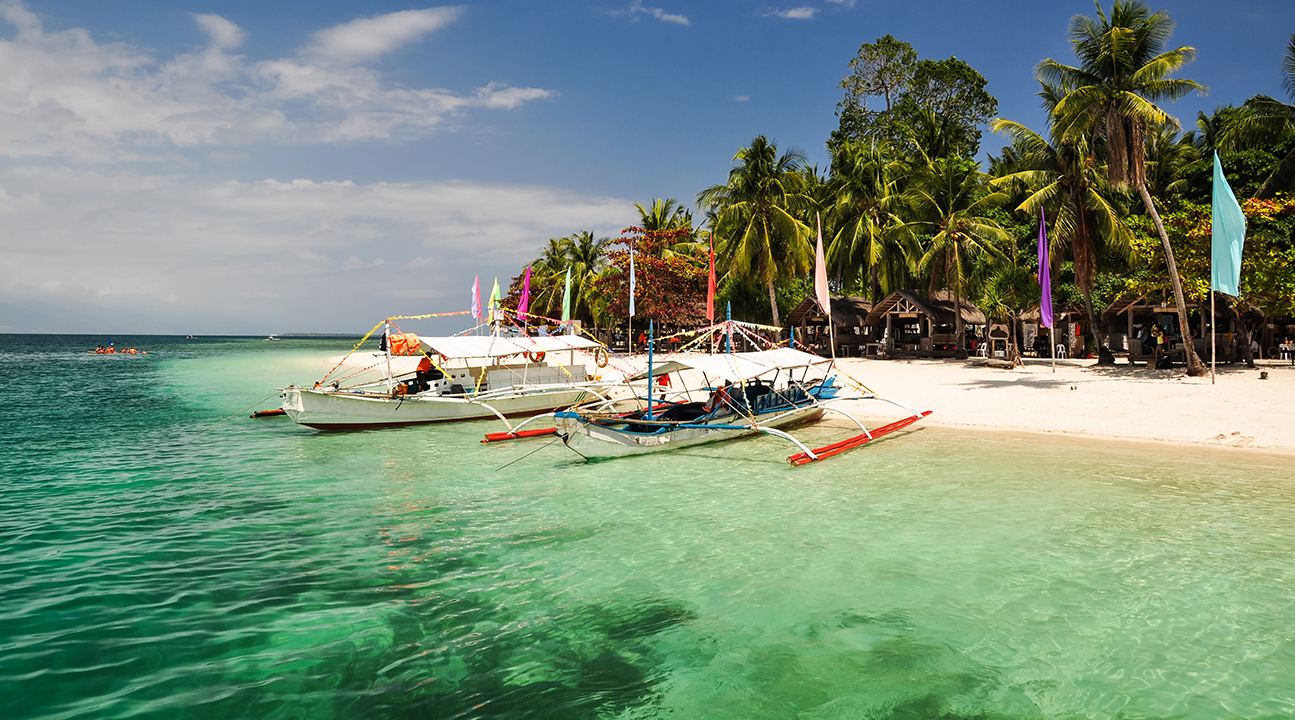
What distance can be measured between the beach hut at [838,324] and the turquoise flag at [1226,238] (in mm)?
19476

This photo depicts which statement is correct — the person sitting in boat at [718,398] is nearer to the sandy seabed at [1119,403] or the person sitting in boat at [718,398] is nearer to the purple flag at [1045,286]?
the sandy seabed at [1119,403]

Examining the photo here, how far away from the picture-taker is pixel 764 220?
3597 centimetres

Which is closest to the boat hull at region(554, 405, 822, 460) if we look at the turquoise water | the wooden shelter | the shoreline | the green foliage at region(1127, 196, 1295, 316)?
the turquoise water

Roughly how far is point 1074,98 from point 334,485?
2383cm

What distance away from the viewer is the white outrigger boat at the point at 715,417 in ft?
44.4

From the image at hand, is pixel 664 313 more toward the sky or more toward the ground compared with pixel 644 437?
more toward the sky

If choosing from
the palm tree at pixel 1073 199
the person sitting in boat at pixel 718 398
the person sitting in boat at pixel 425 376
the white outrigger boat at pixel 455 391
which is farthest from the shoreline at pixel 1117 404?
the person sitting in boat at pixel 425 376

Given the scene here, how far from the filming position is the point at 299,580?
7.56 meters

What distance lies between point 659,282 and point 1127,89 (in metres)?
23.3

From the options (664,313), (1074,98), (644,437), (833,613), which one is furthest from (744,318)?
(833,613)

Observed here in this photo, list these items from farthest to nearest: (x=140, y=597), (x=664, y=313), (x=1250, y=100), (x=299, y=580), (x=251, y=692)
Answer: (x=664, y=313), (x=1250, y=100), (x=299, y=580), (x=140, y=597), (x=251, y=692)

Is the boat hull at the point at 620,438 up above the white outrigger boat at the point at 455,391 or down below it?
below

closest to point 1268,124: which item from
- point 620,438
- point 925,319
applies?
point 925,319

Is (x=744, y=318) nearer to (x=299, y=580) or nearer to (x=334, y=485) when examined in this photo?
(x=334, y=485)
